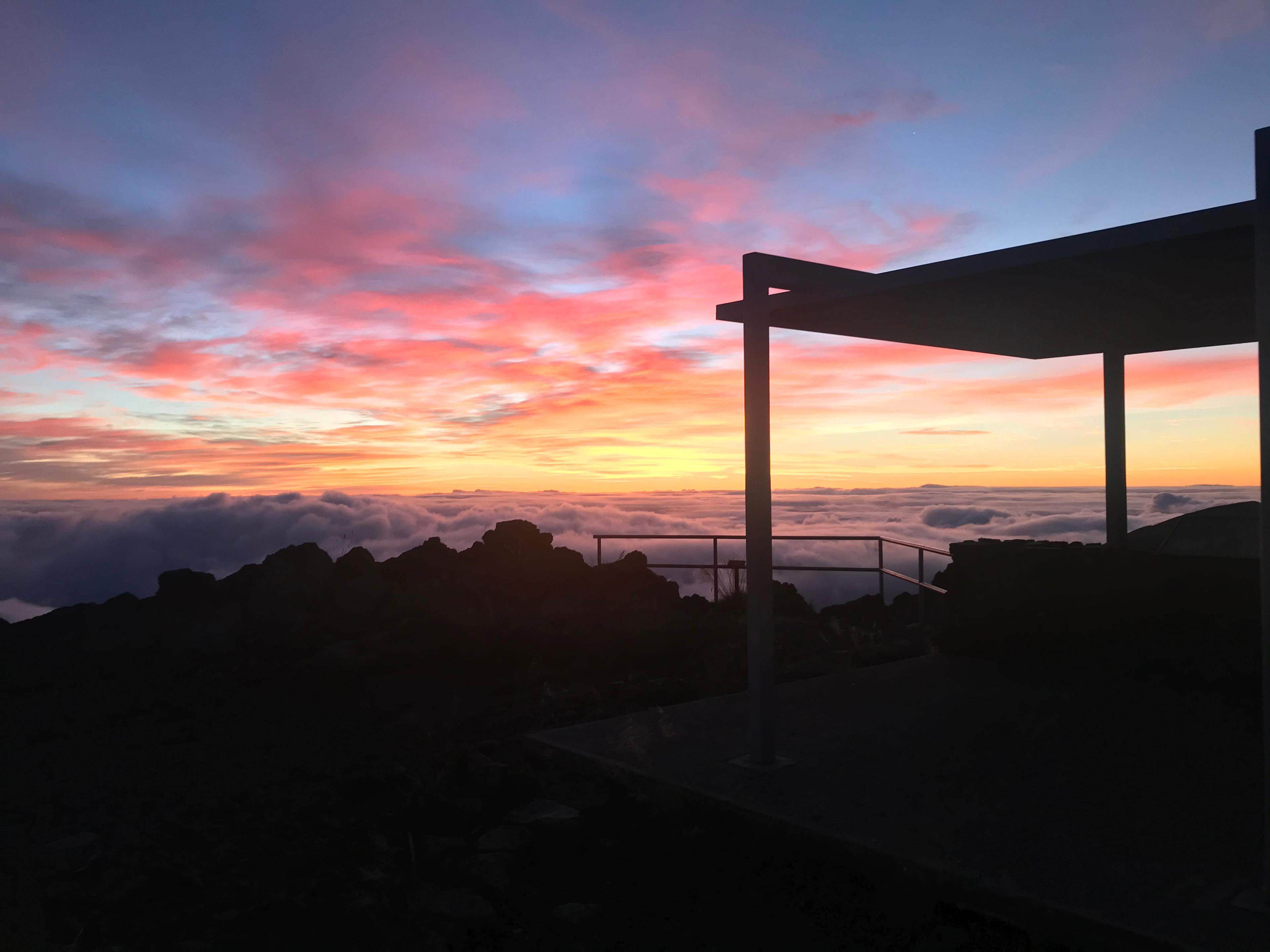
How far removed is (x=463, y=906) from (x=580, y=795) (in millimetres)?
1136

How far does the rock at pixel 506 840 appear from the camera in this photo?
431cm

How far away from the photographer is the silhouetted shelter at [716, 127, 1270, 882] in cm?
344

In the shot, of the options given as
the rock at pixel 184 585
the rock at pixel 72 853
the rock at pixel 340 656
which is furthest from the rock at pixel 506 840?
the rock at pixel 184 585

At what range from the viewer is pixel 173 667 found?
9766mm

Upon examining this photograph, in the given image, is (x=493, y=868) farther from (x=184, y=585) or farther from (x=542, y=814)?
(x=184, y=585)

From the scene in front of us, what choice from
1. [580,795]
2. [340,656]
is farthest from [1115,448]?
[340,656]

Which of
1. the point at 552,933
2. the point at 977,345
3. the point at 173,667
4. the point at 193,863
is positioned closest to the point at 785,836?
the point at 552,933

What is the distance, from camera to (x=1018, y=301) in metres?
5.12

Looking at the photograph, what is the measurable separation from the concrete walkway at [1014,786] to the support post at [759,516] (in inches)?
11.1

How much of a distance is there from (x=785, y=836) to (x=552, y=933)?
1.12 m

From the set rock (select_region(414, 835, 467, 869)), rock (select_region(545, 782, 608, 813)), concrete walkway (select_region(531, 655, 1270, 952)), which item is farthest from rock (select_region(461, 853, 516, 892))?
concrete walkway (select_region(531, 655, 1270, 952))

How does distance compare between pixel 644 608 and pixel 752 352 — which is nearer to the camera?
pixel 752 352

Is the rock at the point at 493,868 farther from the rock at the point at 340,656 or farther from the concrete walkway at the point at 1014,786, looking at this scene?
the rock at the point at 340,656

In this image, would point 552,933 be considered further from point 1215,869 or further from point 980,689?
point 980,689
